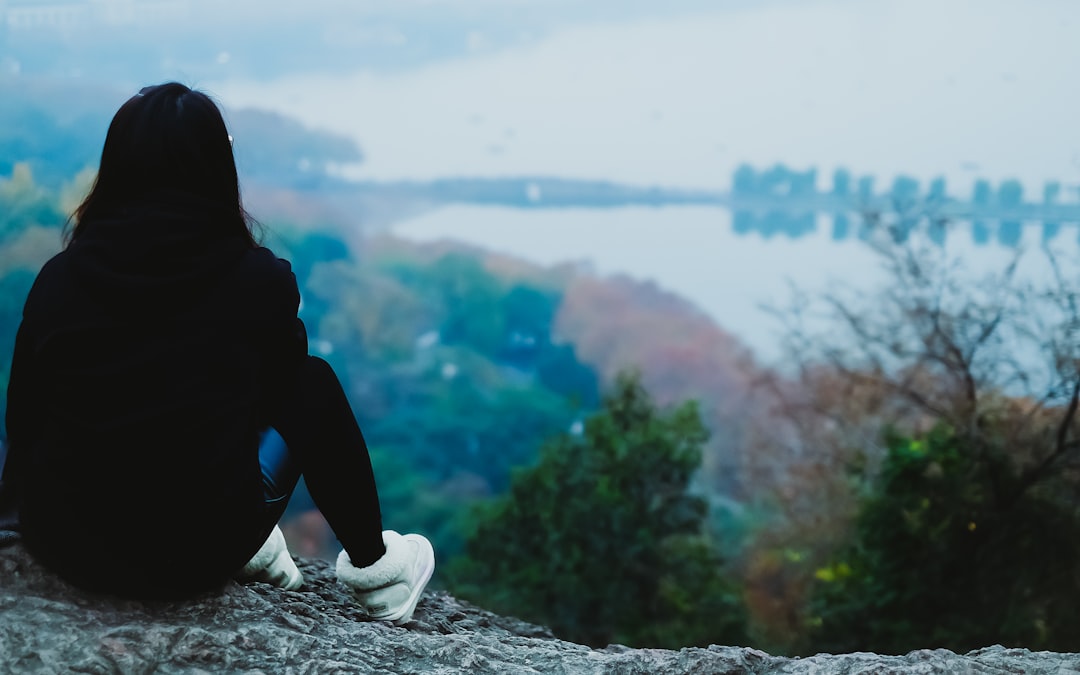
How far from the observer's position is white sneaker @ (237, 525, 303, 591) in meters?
2.01

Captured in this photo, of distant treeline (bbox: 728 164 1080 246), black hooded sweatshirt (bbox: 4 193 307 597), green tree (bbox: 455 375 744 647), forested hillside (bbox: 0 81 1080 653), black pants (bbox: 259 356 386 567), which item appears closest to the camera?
black hooded sweatshirt (bbox: 4 193 307 597)

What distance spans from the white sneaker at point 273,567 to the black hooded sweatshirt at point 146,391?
37cm

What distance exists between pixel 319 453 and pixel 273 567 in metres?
0.39

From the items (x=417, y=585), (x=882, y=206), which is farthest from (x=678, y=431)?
(x=417, y=585)

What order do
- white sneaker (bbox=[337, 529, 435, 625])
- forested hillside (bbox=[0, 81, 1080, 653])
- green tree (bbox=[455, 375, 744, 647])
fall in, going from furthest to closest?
green tree (bbox=[455, 375, 744, 647]), forested hillside (bbox=[0, 81, 1080, 653]), white sneaker (bbox=[337, 529, 435, 625])

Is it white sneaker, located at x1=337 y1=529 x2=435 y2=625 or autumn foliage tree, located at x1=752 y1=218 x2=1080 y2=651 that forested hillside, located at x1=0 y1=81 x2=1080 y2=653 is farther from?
white sneaker, located at x1=337 y1=529 x2=435 y2=625

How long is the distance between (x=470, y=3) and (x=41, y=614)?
26.5 ft

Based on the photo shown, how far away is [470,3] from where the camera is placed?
901 cm

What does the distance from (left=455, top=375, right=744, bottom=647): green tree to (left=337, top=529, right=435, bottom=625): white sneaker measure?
3.88m

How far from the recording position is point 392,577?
6.48 ft

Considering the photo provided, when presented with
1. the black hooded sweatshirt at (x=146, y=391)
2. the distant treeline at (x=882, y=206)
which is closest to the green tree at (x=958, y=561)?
the distant treeline at (x=882, y=206)

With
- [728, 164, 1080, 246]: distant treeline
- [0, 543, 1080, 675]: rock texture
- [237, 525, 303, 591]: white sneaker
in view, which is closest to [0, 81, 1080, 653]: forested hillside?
[728, 164, 1080, 246]: distant treeline

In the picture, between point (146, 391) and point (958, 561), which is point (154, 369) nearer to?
point (146, 391)

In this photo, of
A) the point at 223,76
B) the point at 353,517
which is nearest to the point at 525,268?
the point at 223,76
